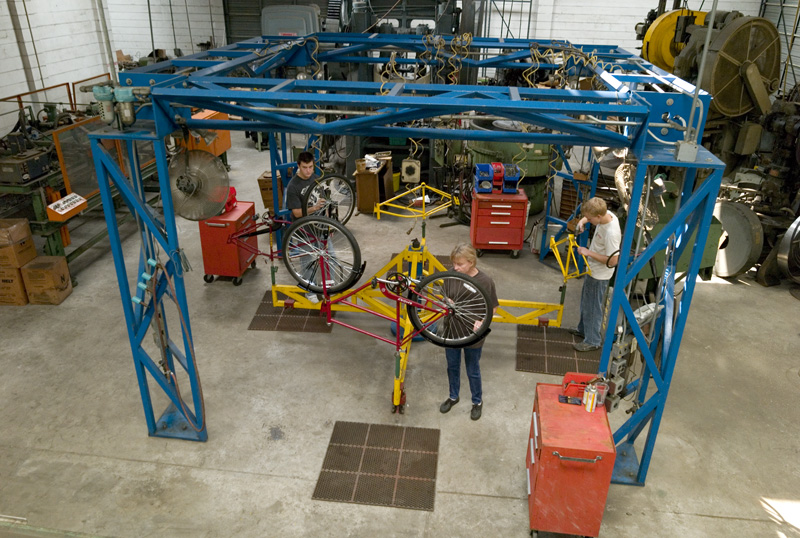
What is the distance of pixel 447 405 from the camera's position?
5.42 metres

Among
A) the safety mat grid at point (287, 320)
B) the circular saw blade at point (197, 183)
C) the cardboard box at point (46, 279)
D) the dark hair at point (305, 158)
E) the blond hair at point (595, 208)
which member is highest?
the circular saw blade at point (197, 183)

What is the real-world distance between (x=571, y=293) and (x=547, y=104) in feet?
14.2

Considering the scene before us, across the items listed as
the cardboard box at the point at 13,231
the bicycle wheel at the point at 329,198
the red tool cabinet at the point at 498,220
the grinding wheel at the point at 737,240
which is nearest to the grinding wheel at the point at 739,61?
the grinding wheel at the point at 737,240

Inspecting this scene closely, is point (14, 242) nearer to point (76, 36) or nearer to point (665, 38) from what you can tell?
point (76, 36)

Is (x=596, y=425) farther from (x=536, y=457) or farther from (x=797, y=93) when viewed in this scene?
(x=797, y=93)

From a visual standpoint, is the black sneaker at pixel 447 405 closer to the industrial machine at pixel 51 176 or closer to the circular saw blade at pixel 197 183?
the circular saw blade at pixel 197 183

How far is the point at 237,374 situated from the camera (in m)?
5.92

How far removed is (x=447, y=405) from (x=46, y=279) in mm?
5138

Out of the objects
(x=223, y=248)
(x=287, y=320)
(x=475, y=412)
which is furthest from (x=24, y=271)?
(x=475, y=412)

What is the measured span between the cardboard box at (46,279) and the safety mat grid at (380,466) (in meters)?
4.27

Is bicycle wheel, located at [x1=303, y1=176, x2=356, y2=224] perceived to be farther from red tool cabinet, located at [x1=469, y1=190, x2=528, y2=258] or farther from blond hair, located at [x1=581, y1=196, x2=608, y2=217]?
blond hair, located at [x1=581, y1=196, x2=608, y2=217]

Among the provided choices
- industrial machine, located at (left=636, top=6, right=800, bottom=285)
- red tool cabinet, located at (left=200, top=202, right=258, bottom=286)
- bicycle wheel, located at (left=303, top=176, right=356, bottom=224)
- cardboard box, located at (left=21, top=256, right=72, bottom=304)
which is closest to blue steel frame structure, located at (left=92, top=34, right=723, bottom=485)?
bicycle wheel, located at (left=303, top=176, right=356, bottom=224)

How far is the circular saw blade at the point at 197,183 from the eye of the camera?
15.7 feet

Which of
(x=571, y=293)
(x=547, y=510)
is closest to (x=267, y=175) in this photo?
(x=571, y=293)
